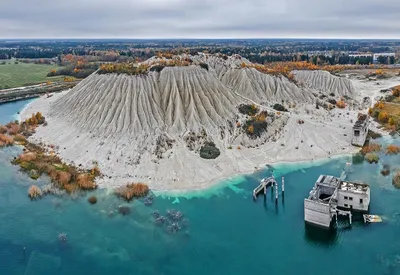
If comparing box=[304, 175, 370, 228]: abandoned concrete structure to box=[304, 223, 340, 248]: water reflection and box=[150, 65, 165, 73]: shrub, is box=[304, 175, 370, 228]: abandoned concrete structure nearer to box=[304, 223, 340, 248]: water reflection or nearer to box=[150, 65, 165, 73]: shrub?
box=[304, 223, 340, 248]: water reflection

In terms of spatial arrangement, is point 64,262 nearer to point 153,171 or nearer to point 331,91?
point 153,171

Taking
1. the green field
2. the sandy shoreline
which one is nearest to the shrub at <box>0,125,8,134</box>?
the sandy shoreline

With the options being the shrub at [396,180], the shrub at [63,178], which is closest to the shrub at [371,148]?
the shrub at [396,180]

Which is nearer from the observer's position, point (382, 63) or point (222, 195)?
point (222, 195)

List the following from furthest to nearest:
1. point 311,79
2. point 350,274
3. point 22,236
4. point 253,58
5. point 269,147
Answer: point 253,58 < point 311,79 < point 269,147 < point 22,236 < point 350,274

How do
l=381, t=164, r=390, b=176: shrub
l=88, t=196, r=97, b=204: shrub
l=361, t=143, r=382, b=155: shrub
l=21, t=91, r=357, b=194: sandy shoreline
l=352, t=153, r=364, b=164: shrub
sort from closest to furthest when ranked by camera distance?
l=88, t=196, r=97, b=204: shrub
l=21, t=91, r=357, b=194: sandy shoreline
l=381, t=164, r=390, b=176: shrub
l=352, t=153, r=364, b=164: shrub
l=361, t=143, r=382, b=155: shrub

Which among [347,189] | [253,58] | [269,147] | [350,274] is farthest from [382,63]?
[350,274]
